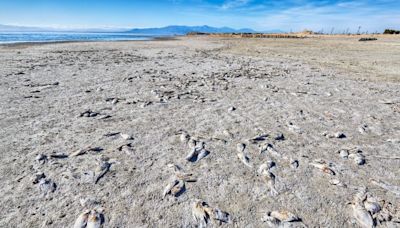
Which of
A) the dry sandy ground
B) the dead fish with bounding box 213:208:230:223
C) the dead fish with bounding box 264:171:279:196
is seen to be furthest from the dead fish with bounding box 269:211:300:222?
the dead fish with bounding box 213:208:230:223

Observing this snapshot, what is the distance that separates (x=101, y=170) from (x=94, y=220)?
3.78ft

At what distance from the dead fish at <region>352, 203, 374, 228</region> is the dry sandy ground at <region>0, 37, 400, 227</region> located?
0.05 m

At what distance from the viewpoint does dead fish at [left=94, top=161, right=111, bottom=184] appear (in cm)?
382

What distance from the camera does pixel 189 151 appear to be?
477 cm

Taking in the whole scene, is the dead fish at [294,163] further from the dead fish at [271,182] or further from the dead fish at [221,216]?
the dead fish at [221,216]

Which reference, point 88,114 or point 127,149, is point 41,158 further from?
point 88,114

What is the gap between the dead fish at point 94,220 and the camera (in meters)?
2.90

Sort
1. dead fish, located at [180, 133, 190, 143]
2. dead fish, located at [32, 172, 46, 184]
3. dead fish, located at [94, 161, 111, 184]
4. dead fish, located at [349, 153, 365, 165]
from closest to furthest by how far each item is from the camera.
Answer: dead fish, located at [32, 172, 46, 184] < dead fish, located at [94, 161, 111, 184] < dead fish, located at [349, 153, 365, 165] < dead fish, located at [180, 133, 190, 143]

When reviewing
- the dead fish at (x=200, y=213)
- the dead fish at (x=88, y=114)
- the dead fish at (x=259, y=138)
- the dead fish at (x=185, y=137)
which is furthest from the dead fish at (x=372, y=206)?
the dead fish at (x=88, y=114)

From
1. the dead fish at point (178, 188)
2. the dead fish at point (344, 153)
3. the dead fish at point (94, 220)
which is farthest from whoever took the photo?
the dead fish at point (344, 153)

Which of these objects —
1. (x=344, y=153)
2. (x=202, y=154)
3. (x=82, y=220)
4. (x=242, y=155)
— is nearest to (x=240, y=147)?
(x=242, y=155)

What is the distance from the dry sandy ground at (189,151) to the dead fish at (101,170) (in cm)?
3

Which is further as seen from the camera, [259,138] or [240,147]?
→ [259,138]

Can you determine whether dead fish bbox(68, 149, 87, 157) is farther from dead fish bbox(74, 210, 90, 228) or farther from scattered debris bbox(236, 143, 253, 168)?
scattered debris bbox(236, 143, 253, 168)
